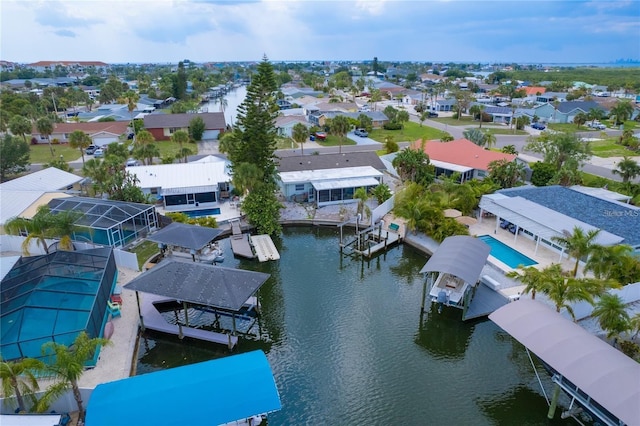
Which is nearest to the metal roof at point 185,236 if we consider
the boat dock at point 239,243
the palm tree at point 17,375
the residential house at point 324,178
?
the boat dock at point 239,243

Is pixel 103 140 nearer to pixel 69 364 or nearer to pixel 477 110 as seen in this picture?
pixel 69 364

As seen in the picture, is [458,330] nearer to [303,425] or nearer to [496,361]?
[496,361]

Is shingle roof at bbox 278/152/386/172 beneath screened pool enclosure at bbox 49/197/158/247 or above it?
above

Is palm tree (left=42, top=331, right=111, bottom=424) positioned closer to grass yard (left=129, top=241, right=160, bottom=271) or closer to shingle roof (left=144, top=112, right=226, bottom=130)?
grass yard (left=129, top=241, right=160, bottom=271)

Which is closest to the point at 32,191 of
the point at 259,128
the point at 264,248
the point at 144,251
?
the point at 144,251

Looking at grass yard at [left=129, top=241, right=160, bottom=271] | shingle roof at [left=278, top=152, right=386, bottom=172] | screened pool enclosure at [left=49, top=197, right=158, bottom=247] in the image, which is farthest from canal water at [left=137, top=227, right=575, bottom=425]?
shingle roof at [left=278, top=152, right=386, bottom=172]

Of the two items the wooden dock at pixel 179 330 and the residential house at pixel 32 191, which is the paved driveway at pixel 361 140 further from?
the wooden dock at pixel 179 330

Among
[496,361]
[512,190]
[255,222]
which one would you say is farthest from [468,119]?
[496,361]
